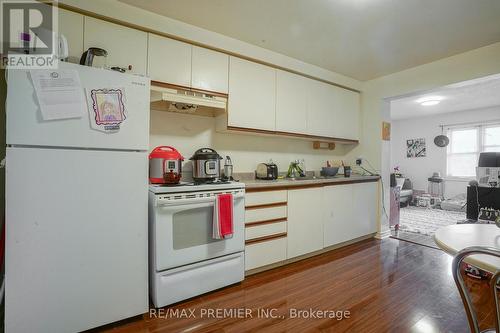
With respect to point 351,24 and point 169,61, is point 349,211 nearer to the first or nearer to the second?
point 351,24

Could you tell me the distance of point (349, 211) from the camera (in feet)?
10.2

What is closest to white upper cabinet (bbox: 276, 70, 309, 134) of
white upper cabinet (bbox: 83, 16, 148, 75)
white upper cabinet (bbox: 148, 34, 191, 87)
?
white upper cabinet (bbox: 148, 34, 191, 87)

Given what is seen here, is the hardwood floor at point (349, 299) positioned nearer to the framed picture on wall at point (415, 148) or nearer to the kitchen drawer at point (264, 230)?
the kitchen drawer at point (264, 230)

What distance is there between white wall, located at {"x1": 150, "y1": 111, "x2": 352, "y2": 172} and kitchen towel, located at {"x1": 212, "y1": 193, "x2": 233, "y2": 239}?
77 centimetres

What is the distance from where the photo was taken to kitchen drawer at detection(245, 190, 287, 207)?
7.22ft

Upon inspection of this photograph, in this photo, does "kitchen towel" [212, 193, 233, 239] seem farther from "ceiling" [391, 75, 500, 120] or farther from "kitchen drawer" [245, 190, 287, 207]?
"ceiling" [391, 75, 500, 120]

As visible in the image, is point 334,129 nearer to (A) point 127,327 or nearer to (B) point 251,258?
(B) point 251,258

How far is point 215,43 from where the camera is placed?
7.65 ft

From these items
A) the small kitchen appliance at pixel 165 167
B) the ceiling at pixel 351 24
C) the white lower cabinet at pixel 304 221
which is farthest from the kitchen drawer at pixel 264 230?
the ceiling at pixel 351 24

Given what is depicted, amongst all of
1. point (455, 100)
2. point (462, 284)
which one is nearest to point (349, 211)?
point (462, 284)

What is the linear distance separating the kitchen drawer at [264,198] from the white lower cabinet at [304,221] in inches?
4.6

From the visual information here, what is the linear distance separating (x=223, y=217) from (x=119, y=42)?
1.66 m

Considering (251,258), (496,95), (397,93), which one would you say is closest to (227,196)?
(251,258)

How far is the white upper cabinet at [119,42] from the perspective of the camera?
6.02 ft
